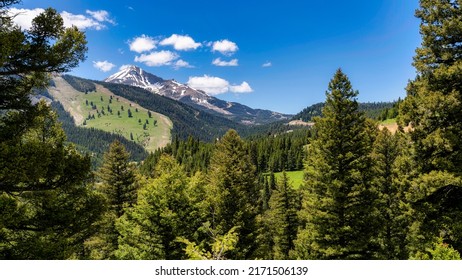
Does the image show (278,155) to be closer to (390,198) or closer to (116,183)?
(116,183)

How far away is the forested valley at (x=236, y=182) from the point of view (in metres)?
10.6

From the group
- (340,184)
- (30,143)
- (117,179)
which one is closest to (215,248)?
(30,143)

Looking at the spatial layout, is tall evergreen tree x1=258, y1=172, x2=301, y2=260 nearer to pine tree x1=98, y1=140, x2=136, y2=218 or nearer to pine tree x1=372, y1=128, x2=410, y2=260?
pine tree x1=372, y1=128, x2=410, y2=260

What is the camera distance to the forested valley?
34.8 ft

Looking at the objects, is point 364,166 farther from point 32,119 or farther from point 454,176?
point 32,119

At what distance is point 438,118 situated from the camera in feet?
39.5

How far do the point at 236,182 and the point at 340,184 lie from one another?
9851 mm

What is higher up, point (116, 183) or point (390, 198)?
point (116, 183)

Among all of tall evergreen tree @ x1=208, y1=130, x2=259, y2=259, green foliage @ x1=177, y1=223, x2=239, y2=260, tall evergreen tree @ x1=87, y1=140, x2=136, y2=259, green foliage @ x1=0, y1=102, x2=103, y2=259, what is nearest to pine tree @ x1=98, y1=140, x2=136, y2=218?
tall evergreen tree @ x1=87, y1=140, x2=136, y2=259

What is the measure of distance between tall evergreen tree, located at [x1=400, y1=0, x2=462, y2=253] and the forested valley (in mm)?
43
